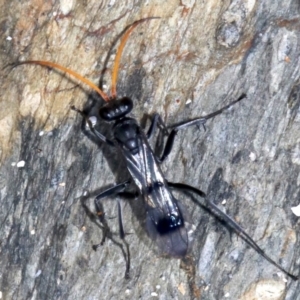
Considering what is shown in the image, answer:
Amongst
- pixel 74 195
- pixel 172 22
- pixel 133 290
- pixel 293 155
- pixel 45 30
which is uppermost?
pixel 45 30

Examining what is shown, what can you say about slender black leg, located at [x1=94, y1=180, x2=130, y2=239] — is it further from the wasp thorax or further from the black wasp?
the wasp thorax

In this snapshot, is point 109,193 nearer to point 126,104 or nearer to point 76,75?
point 126,104

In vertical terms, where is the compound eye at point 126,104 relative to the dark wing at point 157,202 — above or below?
above

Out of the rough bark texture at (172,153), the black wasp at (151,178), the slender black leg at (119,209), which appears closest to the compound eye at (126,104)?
the black wasp at (151,178)

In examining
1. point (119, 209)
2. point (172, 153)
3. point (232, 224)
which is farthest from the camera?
point (172, 153)

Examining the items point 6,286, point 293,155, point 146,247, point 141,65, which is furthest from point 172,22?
point 6,286

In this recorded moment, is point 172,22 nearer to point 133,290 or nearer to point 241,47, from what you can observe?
point 241,47

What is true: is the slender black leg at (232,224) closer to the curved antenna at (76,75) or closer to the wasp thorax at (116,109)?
the wasp thorax at (116,109)

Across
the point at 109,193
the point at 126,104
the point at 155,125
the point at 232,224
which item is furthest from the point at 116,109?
the point at 232,224
